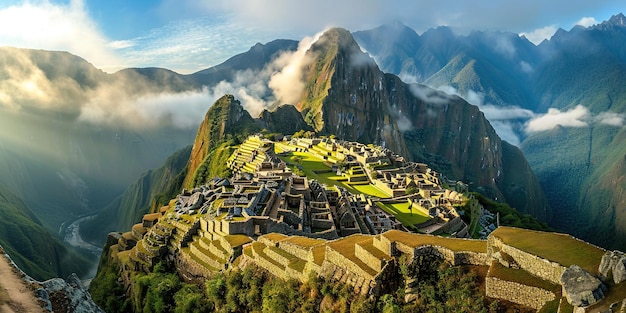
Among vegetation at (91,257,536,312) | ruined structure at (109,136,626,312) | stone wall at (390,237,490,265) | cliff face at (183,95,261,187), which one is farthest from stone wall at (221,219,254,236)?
cliff face at (183,95,261,187)

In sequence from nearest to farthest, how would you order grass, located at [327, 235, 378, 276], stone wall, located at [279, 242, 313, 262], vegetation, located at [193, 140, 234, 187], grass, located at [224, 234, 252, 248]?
grass, located at [327, 235, 378, 276] < stone wall, located at [279, 242, 313, 262] < grass, located at [224, 234, 252, 248] < vegetation, located at [193, 140, 234, 187]

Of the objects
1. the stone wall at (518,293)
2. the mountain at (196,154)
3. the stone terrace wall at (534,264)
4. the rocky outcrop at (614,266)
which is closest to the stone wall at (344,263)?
the stone wall at (518,293)

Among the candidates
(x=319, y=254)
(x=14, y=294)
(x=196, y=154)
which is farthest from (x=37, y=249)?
(x=319, y=254)

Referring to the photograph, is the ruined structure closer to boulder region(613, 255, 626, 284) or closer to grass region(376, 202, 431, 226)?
boulder region(613, 255, 626, 284)

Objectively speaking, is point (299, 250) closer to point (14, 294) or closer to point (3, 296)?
point (14, 294)

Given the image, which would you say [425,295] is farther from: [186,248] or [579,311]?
[186,248]

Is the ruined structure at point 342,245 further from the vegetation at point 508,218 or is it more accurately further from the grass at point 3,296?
the vegetation at point 508,218

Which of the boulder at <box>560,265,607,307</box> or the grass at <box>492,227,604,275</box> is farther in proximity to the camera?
the grass at <box>492,227,604,275</box>

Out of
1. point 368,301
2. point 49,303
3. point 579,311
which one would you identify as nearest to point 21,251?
point 49,303
